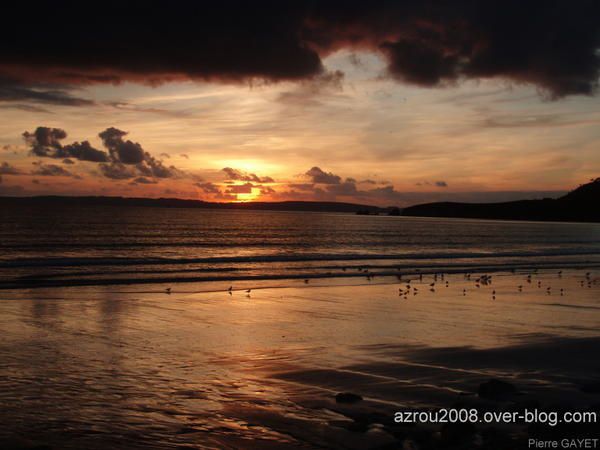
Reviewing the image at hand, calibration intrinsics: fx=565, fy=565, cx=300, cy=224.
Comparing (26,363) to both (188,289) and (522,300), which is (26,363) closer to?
(188,289)

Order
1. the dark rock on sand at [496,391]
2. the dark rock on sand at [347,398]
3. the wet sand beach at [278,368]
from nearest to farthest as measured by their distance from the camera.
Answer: the wet sand beach at [278,368]
the dark rock on sand at [347,398]
the dark rock on sand at [496,391]

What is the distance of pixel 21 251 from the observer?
1988 inches

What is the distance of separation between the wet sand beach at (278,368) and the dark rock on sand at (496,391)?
130 millimetres

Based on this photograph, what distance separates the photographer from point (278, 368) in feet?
38.8

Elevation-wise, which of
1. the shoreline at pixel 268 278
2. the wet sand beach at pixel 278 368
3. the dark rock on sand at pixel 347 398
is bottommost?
the shoreline at pixel 268 278

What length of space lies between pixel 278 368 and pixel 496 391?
171 inches

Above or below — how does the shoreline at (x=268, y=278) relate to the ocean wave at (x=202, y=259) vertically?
below

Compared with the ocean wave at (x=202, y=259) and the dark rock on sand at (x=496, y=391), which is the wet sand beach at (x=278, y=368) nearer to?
the dark rock on sand at (x=496, y=391)

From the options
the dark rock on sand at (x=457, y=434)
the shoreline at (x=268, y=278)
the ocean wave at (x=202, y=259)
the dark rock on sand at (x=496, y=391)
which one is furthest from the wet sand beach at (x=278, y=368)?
the ocean wave at (x=202, y=259)

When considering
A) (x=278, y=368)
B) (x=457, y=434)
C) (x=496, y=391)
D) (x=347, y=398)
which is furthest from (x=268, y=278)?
(x=457, y=434)

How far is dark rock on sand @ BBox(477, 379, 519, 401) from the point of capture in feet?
31.7

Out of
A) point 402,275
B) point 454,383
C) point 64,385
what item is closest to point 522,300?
point 402,275

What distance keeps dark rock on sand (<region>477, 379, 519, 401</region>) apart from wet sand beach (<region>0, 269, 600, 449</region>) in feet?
0.43

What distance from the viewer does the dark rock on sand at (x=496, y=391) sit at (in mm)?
9656
